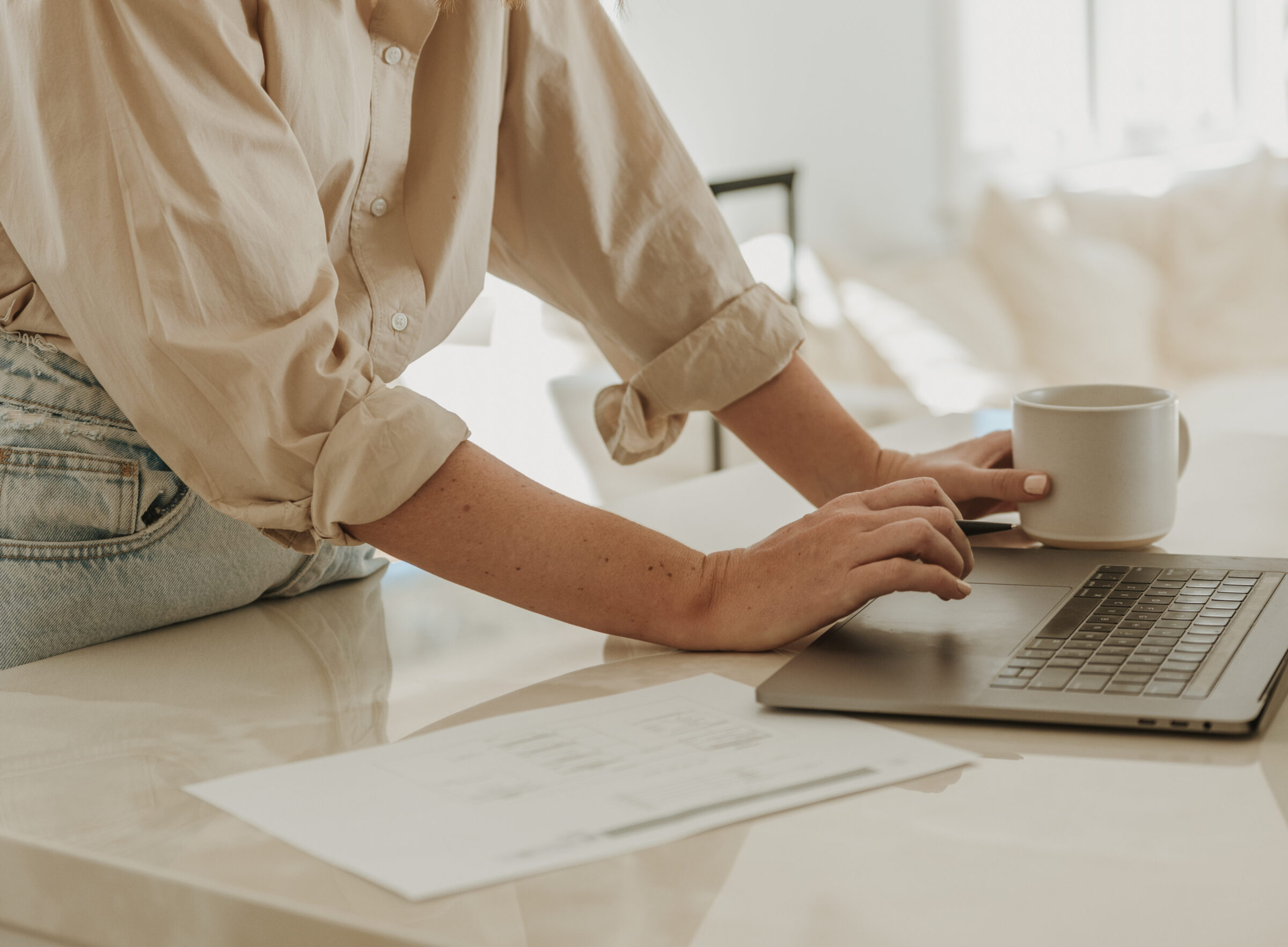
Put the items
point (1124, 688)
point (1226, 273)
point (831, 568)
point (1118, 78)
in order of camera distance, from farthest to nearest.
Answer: point (1118, 78)
point (1226, 273)
point (831, 568)
point (1124, 688)

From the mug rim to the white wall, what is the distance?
251 centimetres

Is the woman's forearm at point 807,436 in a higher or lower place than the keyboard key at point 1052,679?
higher

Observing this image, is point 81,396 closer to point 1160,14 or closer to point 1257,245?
point 1257,245

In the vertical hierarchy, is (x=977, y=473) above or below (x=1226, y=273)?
above

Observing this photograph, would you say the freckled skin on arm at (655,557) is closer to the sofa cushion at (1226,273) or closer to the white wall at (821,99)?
the white wall at (821,99)

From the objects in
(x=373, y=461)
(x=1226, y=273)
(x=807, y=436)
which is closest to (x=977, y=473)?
(x=807, y=436)

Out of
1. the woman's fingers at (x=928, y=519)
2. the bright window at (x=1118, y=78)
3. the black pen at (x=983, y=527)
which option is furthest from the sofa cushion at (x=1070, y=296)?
the woman's fingers at (x=928, y=519)

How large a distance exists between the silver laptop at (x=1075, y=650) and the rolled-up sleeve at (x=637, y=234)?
0.97 feet

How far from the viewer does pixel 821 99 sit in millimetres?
3881

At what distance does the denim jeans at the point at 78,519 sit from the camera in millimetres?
707

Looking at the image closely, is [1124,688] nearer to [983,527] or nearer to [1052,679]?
[1052,679]

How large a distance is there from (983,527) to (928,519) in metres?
0.24

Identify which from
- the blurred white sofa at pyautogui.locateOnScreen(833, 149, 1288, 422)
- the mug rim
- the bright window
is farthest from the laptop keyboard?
the bright window

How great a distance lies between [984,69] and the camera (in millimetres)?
4434
